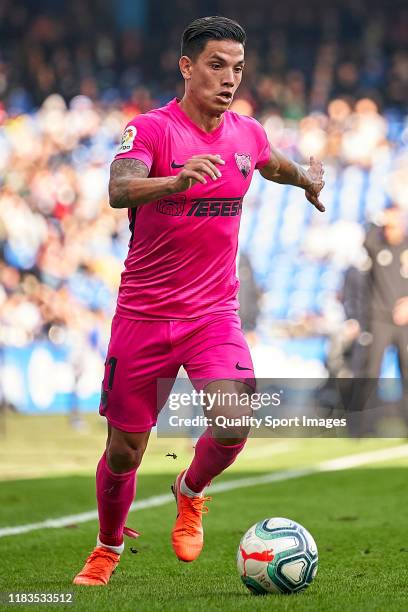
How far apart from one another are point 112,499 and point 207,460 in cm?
47

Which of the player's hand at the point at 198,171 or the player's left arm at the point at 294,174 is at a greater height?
the player's hand at the point at 198,171

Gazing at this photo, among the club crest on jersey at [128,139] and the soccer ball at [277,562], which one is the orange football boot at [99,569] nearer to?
the soccer ball at [277,562]

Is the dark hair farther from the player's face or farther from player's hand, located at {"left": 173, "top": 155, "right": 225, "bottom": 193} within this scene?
player's hand, located at {"left": 173, "top": 155, "right": 225, "bottom": 193}

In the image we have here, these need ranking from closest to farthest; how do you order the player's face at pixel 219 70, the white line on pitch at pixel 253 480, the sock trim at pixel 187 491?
the player's face at pixel 219 70, the sock trim at pixel 187 491, the white line on pitch at pixel 253 480

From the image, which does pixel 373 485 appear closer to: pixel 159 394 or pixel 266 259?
pixel 159 394

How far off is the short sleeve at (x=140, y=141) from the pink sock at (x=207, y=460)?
122cm

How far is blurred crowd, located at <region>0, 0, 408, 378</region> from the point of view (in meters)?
19.2

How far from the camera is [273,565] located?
16.7 feet

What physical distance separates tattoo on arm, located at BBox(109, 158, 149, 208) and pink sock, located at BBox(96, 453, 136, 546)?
4.10 feet

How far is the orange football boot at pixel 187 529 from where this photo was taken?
554 cm

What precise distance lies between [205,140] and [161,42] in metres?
22.2

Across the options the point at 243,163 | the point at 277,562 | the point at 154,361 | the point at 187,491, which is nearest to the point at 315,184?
the point at 243,163

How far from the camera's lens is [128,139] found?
17.5 ft

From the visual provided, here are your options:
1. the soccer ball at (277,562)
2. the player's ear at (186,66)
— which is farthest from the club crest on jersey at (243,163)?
the soccer ball at (277,562)
